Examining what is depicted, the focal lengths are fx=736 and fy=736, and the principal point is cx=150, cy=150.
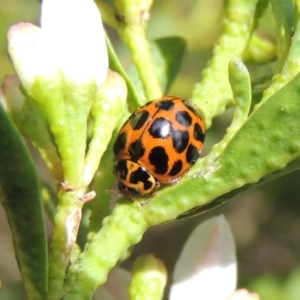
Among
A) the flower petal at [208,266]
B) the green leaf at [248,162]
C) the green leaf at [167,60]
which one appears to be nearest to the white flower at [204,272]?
the flower petal at [208,266]

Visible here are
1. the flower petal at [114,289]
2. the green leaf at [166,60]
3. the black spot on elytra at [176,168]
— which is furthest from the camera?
the green leaf at [166,60]

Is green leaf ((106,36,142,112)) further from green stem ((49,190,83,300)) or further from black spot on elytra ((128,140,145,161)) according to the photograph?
green stem ((49,190,83,300))

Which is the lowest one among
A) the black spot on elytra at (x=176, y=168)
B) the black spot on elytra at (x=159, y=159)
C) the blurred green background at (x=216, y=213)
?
the blurred green background at (x=216, y=213)

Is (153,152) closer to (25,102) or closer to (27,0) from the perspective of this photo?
(25,102)

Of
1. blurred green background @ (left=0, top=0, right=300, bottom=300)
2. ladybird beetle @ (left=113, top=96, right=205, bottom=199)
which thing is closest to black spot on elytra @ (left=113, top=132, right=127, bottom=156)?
ladybird beetle @ (left=113, top=96, right=205, bottom=199)

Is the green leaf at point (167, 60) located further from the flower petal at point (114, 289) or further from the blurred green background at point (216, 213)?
the blurred green background at point (216, 213)

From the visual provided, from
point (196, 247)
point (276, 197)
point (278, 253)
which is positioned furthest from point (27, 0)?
point (196, 247)

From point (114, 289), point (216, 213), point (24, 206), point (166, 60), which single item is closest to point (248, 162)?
point (24, 206)
